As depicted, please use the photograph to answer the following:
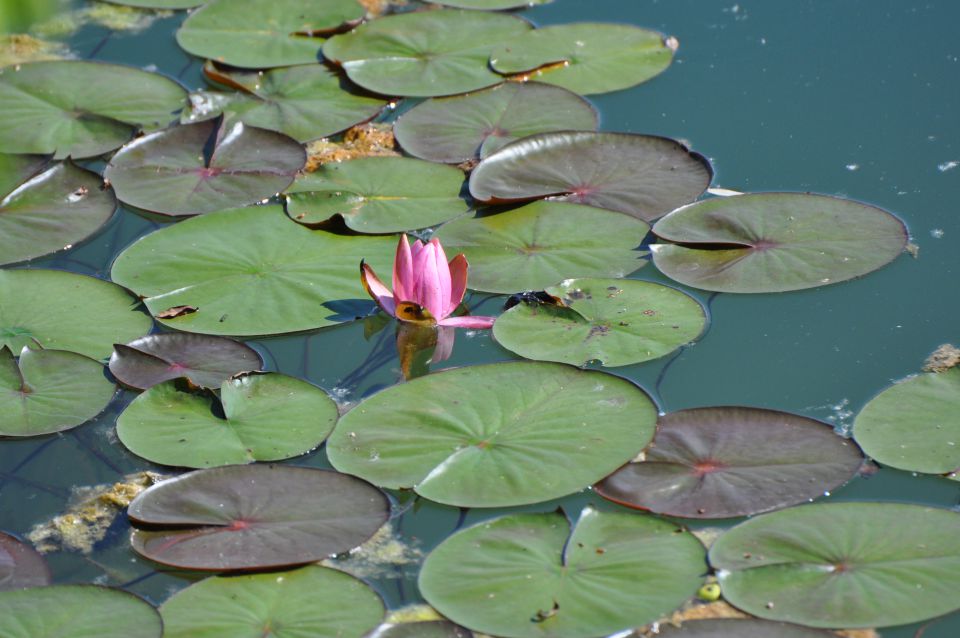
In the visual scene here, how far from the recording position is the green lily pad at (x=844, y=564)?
2506 millimetres

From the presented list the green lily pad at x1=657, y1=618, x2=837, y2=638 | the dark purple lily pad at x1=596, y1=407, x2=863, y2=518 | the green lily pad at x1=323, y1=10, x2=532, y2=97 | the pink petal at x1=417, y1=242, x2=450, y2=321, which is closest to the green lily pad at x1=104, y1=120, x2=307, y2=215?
the green lily pad at x1=323, y1=10, x2=532, y2=97

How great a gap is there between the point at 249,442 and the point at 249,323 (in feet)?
1.83

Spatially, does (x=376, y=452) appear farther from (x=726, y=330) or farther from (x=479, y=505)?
(x=726, y=330)

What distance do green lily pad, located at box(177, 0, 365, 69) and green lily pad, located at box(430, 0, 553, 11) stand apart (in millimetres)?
437

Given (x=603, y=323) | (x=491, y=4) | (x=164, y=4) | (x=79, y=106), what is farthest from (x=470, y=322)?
(x=164, y=4)

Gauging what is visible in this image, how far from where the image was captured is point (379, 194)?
13.6 ft

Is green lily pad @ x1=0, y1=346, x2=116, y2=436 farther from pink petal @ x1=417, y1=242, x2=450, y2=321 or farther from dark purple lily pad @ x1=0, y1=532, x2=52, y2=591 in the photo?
pink petal @ x1=417, y1=242, x2=450, y2=321

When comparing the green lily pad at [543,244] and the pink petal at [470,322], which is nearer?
the pink petal at [470,322]

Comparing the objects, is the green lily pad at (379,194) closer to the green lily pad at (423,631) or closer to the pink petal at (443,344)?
the pink petal at (443,344)

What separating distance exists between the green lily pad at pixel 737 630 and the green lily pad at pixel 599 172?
1771mm

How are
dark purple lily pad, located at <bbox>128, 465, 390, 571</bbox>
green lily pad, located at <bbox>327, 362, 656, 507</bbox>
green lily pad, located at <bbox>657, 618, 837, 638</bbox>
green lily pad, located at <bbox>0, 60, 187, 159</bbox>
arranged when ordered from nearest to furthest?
green lily pad, located at <bbox>657, 618, 837, 638</bbox> < dark purple lily pad, located at <bbox>128, 465, 390, 571</bbox> < green lily pad, located at <bbox>327, 362, 656, 507</bbox> < green lily pad, located at <bbox>0, 60, 187, 159</bbox>

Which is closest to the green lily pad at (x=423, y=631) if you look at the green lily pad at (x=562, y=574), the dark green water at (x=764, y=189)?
the green lily pad at (x=562, y=574)

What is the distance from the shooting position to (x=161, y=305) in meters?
3.66

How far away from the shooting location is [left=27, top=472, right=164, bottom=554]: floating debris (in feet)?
9.55
